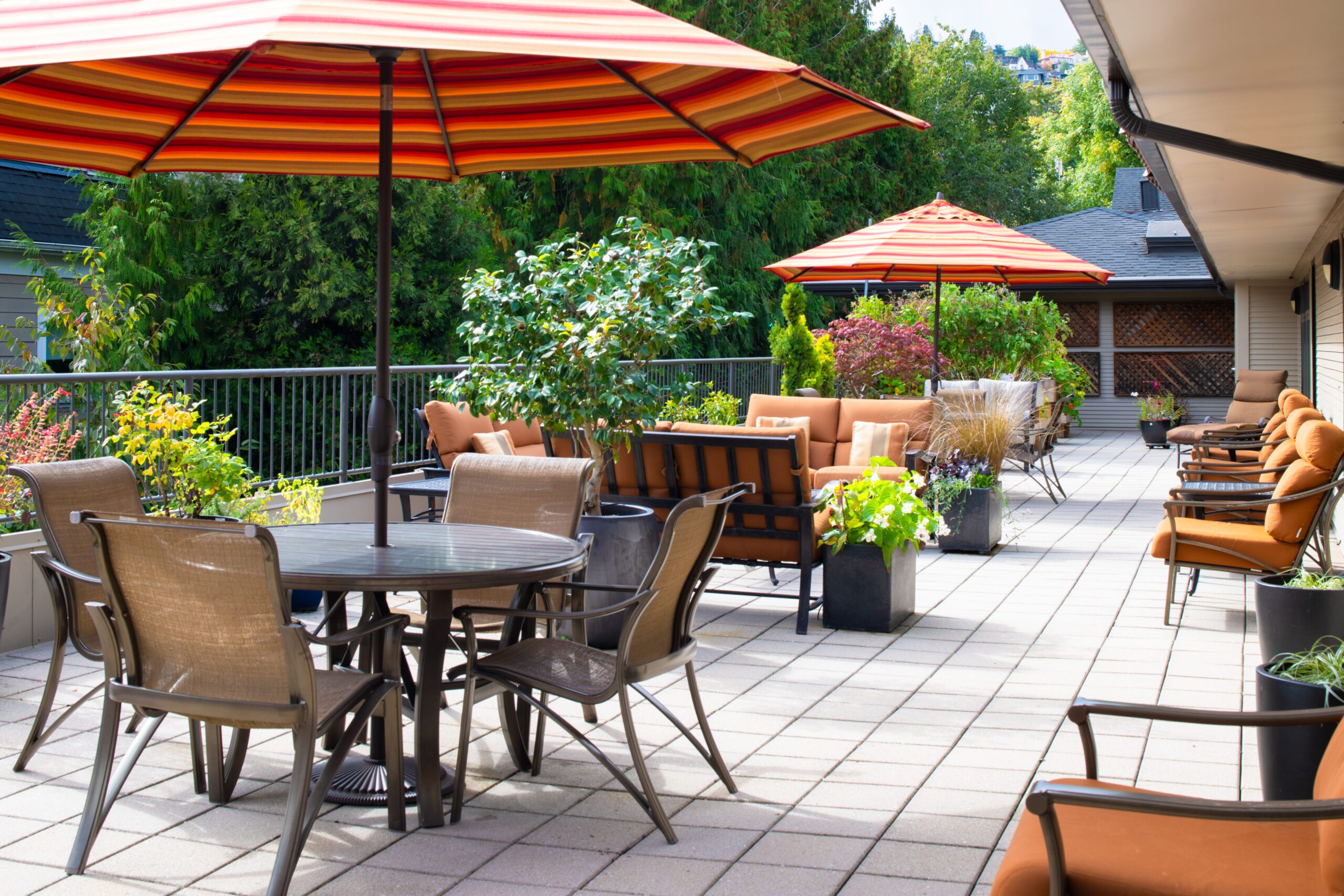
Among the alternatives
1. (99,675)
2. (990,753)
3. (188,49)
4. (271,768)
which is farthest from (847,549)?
(188,49)

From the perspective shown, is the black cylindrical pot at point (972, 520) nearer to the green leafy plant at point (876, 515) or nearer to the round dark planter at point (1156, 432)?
the green leafy plant at point (876, 515)

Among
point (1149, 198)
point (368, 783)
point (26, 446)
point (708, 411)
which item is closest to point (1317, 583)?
A: point (368, 783)

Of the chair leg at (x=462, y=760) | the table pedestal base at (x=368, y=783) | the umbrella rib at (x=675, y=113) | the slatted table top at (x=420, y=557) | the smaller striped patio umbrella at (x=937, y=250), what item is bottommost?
the table pedestal base at (x=368, y=783)

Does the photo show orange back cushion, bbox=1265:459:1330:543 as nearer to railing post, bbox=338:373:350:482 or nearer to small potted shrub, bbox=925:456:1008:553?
small potted shrub, bbox=925:456:1008:553

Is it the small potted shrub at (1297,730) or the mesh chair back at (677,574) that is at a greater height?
the mesh chair back at (677,574)

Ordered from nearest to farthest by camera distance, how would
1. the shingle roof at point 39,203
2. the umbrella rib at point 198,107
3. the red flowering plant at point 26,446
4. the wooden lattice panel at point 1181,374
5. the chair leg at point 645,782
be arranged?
the chair leg at point 645,782
the umbrella rib at point 198,107
the red flowering plant at point 26,446
the shingle roof at point 39,203
the wooden lattice panel at point 1181,374

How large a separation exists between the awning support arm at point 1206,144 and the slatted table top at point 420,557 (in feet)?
9.27

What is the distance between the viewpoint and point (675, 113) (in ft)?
13.0

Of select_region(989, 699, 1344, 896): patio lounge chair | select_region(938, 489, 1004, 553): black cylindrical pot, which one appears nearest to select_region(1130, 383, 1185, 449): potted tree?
select_region(938, 489, 1004, 553): black cylindrical pot

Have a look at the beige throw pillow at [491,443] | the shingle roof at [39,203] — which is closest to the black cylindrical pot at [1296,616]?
the beige throw pillow at [491,443]

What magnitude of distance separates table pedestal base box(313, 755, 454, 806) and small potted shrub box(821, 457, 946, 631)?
106 inches

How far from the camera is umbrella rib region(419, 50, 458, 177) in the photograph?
3881 millimetres

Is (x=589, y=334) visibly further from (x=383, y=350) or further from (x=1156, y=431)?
(x=1156, y=431)

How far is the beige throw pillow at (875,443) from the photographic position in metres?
9.01
